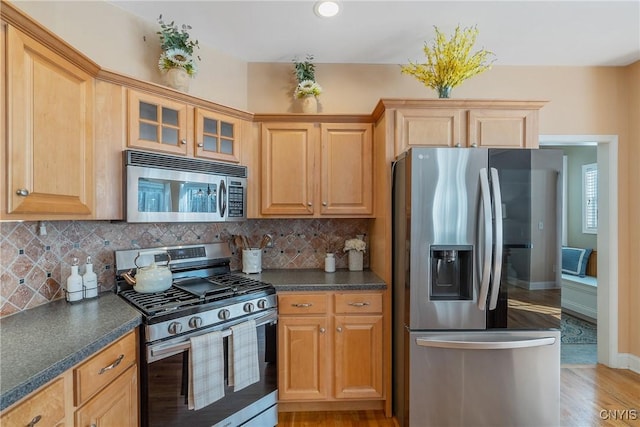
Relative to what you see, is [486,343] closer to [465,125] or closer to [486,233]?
[486,233]

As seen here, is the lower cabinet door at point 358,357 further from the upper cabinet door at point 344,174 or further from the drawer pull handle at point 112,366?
the drawer pull handle at point 112,366

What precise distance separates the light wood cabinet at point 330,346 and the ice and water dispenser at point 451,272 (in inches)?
17.4

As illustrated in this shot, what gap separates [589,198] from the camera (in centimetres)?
438

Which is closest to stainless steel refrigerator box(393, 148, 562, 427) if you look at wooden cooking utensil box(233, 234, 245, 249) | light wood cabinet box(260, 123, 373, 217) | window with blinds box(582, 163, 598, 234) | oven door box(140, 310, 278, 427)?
light wood cabinet box(260, 123, 373, 217)

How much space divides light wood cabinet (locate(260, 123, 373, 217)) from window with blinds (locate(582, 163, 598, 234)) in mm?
4135

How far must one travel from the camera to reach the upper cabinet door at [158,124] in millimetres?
1740

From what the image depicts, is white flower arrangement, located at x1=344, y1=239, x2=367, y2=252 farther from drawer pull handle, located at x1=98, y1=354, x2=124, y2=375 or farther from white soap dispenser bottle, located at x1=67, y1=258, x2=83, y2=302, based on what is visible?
white soap dispenser bottle, located at x1=67, y1=258, x2=83, y2=302

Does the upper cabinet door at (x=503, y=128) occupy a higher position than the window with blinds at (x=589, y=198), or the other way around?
the upper cabinet door at (x=503, y=128)

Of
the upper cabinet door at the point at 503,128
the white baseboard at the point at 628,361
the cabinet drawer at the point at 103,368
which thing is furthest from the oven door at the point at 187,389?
the white baseboard at the point at 628,361

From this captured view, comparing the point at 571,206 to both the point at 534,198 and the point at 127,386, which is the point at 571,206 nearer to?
the point at 534,198

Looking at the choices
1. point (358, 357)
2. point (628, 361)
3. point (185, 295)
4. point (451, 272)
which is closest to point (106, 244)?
point (185, 295)

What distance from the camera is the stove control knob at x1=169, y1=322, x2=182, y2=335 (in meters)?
1.49

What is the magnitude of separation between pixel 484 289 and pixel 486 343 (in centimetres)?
31

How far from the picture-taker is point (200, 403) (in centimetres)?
157
